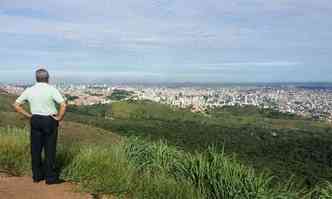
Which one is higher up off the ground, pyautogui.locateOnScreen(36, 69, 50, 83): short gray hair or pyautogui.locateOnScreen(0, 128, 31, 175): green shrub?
pyautogui.locateOnScreen(36, 69, 50, 83): short gray hair

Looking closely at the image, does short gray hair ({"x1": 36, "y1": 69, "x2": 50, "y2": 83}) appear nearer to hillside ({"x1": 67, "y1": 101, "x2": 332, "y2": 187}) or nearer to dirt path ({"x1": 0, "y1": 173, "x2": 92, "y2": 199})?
dirt path ({"x1": 0, "y1": 173, "x2": 92, "y2": 199})

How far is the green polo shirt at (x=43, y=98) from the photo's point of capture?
6.06 m

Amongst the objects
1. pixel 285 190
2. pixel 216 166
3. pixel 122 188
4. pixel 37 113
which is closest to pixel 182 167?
pixel 216 166

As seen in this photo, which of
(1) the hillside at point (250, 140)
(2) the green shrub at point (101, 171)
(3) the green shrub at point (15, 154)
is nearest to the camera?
(2) the green shrub at point (101, 171)

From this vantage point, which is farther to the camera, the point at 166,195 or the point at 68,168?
the point at 68,168

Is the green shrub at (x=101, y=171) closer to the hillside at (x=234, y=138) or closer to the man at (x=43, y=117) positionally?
the man at (x=43, y=117)

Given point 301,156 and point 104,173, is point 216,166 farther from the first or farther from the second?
point 301,156

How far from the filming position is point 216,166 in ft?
20.7

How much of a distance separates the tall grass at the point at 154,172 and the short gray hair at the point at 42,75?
123cm

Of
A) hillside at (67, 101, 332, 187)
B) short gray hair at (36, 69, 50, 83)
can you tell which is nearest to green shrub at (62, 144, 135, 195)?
short gray hair at (36, 69, 50, 83)

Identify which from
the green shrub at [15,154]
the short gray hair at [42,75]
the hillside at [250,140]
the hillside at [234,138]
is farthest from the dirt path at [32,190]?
the hillside at [250,140]

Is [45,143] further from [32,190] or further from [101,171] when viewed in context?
[101,171]

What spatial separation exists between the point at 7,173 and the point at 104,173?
1.44 meters

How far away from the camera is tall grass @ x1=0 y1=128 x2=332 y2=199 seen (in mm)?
5691
